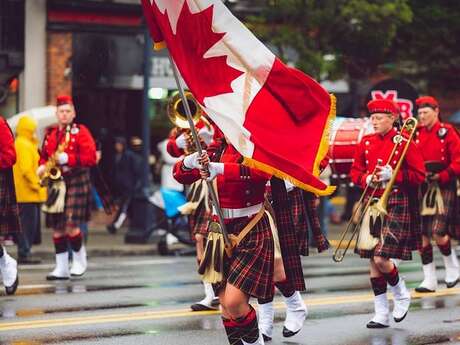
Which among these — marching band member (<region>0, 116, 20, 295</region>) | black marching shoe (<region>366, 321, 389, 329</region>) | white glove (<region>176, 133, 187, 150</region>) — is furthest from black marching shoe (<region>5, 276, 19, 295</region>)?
black marching shoe (<region>366, 321, 389, 329</region>)

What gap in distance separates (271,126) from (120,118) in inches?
683

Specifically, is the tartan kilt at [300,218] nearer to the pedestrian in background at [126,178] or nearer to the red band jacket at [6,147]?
the red band jacket at [6,147]

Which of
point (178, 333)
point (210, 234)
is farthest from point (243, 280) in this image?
point (178, 333)

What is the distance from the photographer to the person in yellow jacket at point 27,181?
A: 17.0 metres

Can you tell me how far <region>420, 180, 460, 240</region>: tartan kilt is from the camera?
564 inches

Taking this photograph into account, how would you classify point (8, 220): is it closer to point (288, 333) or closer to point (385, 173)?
point (288, 333)

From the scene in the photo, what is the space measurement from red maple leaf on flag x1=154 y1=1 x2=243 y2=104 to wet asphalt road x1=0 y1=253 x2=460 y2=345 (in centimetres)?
250

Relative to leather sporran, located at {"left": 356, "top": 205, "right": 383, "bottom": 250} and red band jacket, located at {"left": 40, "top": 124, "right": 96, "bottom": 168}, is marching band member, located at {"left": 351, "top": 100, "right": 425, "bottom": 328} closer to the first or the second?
leather sporran, located at {"left": 356, "top": 205, "right": 383, "bottom": 250}

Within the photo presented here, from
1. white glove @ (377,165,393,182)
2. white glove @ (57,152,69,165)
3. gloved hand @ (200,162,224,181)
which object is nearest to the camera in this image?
gloved hand @ (200,162,224,181)

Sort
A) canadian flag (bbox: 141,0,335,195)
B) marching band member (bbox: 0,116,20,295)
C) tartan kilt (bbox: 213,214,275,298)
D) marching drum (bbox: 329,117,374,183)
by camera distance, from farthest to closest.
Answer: marching drum (bbox: 329,117,374,183)
marching band member (bbox: 0,116,20,295)
tartan kilt (bbox: 213,214,275,298)
canadian flag (bbox: 141,0,335,195)

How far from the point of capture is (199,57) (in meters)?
8.44

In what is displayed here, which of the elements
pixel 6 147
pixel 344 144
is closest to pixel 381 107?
pixel 6 147

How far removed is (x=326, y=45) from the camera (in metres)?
24.5

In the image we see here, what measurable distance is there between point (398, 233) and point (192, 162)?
3.64m
